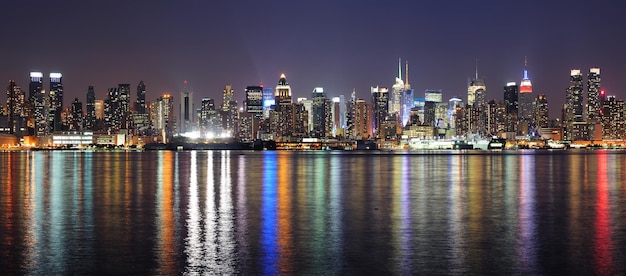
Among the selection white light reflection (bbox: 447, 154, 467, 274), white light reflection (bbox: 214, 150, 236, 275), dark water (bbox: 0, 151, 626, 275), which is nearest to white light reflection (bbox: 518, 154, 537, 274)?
dark water (bbox: 0, 151, 626, 275)

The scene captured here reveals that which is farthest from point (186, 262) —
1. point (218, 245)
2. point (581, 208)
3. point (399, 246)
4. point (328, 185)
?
point (328, 185)

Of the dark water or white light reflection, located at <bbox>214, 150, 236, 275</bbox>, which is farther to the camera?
the dark water

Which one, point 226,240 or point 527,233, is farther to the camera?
point 527,233

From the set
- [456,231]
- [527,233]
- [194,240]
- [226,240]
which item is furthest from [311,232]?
[527,233]

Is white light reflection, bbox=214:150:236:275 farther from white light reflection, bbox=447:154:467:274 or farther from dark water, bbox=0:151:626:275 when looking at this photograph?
white light reflection, bbox=447:154:467:274

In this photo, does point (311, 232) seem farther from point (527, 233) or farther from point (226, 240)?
point (527, 233)

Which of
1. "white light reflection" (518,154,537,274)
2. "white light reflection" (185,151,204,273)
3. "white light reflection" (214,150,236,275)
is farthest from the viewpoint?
"white light reflection" (518,154,537,274)

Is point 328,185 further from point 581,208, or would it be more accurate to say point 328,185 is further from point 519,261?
point 519,261

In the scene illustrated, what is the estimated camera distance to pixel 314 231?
22.3 meters

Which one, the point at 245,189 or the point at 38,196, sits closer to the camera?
the point at 38,196

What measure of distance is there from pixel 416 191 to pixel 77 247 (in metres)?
23.8

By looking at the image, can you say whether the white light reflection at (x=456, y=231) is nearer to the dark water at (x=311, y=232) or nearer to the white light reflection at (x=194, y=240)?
the dark water at (x=311, y=232)

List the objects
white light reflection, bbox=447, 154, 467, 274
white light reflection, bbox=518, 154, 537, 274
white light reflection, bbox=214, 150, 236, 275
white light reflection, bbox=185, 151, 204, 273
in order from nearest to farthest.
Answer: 1. white light reflection, bbox=214, 150, 236, 275
2. white light reflection, bbox=185, 151, 204, 273
3. white light reflection, bbox=518, 154, 537, 274
4. white light reflection, bbox=447, 154, 467, 274

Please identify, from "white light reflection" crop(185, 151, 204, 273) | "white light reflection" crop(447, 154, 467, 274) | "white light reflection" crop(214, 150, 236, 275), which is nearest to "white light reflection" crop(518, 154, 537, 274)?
"white light reflection" crop(447, 154, 467, 274)
